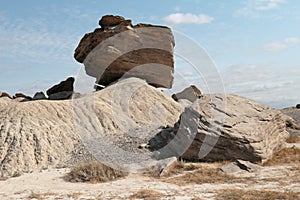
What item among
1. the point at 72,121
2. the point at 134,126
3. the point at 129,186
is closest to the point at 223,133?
the point at 129,186

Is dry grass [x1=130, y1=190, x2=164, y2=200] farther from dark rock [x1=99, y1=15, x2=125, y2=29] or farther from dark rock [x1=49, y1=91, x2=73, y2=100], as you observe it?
dark rock [x1=49, y1=91, x2=73, y2=100]

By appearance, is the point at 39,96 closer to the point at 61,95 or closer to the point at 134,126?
the point at 61,95

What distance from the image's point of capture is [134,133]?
12.8 m

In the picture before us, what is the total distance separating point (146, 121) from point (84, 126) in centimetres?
291

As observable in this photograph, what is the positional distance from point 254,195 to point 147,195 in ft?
6.18

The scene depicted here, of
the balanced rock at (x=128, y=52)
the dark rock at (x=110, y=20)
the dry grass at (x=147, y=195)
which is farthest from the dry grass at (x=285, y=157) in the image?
the dark rock at (x=110, y=20)

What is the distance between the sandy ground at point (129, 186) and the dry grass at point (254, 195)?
0.25 m

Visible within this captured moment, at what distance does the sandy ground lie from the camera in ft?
22.5

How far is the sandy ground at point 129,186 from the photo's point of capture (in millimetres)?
6871

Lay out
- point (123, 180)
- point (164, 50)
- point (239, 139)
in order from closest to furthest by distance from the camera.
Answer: point (123, 180) < point (239, 139) < point (164, 50)

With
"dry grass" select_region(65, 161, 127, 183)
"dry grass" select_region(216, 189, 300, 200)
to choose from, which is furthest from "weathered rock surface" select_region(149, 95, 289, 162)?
"dry grass" select_region(216, 189, 300, 200)

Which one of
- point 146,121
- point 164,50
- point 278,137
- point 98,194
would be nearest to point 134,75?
point 164,50

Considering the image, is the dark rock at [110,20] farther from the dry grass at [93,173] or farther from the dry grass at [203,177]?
the dry grass at [203,177]

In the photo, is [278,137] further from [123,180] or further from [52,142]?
[52,142]
